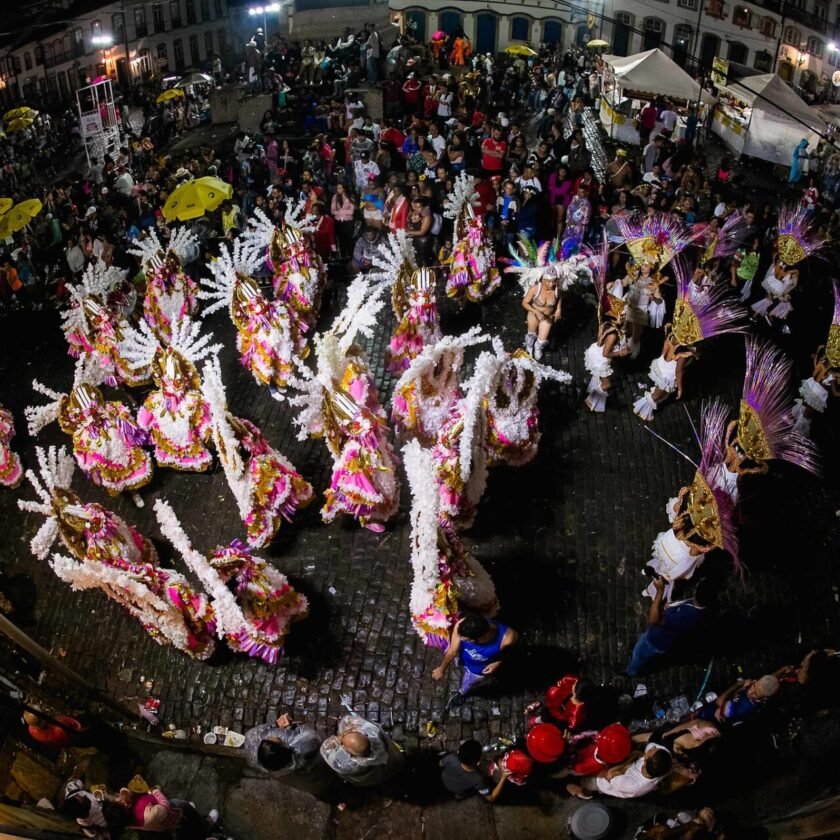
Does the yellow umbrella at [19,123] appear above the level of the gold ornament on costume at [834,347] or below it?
below

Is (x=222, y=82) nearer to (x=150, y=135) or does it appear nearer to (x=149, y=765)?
(x=150, y=135)

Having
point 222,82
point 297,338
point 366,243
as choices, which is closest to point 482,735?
point 297,338

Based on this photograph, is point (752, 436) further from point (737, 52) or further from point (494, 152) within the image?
point (737, 52)

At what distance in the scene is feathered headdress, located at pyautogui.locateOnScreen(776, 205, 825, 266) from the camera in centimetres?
994

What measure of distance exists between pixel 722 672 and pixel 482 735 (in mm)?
2207

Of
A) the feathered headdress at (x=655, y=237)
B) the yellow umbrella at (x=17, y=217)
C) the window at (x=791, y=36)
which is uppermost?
the window at (x=791, y=36)

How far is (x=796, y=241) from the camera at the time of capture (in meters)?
9.98

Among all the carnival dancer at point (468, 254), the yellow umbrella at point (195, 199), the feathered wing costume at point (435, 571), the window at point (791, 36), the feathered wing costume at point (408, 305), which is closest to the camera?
the feathered wing costume at point (435, 571)

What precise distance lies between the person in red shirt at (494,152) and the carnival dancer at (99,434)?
8.63 metres

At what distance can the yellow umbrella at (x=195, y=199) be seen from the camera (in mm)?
11992

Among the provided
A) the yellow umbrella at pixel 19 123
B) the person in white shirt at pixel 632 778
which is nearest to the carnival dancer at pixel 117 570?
the person in white shirt at pixel 632 778

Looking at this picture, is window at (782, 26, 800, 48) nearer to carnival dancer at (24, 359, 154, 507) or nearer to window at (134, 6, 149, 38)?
window at (134, 6, 149, 38)

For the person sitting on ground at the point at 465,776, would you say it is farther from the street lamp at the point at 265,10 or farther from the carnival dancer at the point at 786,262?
the street lamp at the point at 265,10

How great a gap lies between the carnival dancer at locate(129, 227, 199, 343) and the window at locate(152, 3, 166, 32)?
3003cm
